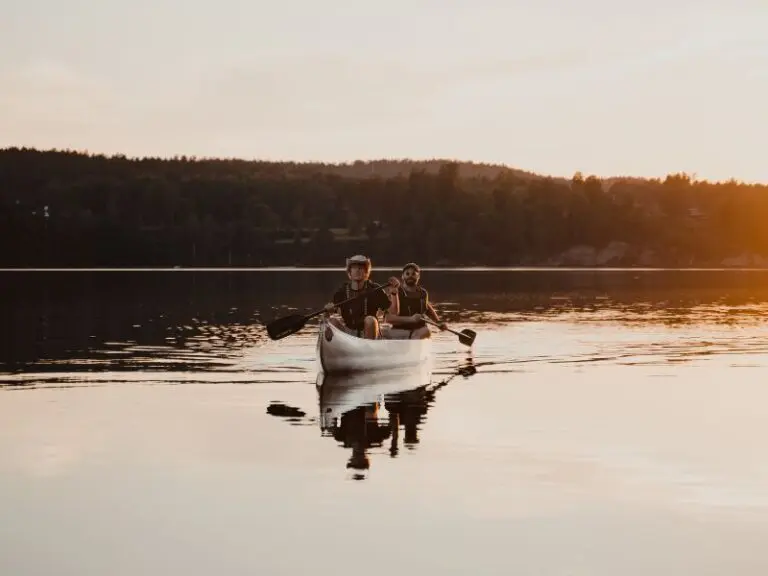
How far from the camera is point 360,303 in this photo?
28.3 meters

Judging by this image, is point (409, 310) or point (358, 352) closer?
point (358, 352)

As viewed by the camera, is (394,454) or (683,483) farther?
(394,454)

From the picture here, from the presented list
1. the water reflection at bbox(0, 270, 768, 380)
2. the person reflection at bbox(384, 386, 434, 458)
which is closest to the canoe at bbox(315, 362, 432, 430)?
the person reflection at bbox(384, 386, 434, 458)

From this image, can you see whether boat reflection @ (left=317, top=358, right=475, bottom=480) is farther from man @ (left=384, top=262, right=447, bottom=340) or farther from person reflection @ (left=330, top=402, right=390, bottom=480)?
man @ (left=384, top=262, right=447, bottom=340)

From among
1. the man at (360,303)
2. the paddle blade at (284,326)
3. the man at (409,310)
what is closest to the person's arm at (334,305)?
the man at (360,303)

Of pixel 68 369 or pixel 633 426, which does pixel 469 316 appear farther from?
pixel 633 426

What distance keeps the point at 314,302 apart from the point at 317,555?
187 ft

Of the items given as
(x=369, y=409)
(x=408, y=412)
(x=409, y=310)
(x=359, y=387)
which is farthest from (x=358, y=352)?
(x=408, y=412)

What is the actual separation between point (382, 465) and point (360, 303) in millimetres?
11256

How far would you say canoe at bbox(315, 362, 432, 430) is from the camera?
23.4m

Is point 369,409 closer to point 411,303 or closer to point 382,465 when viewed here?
point 382,465

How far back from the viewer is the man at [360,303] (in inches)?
1108

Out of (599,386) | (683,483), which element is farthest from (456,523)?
(599,386)

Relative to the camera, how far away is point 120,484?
15836 mm
